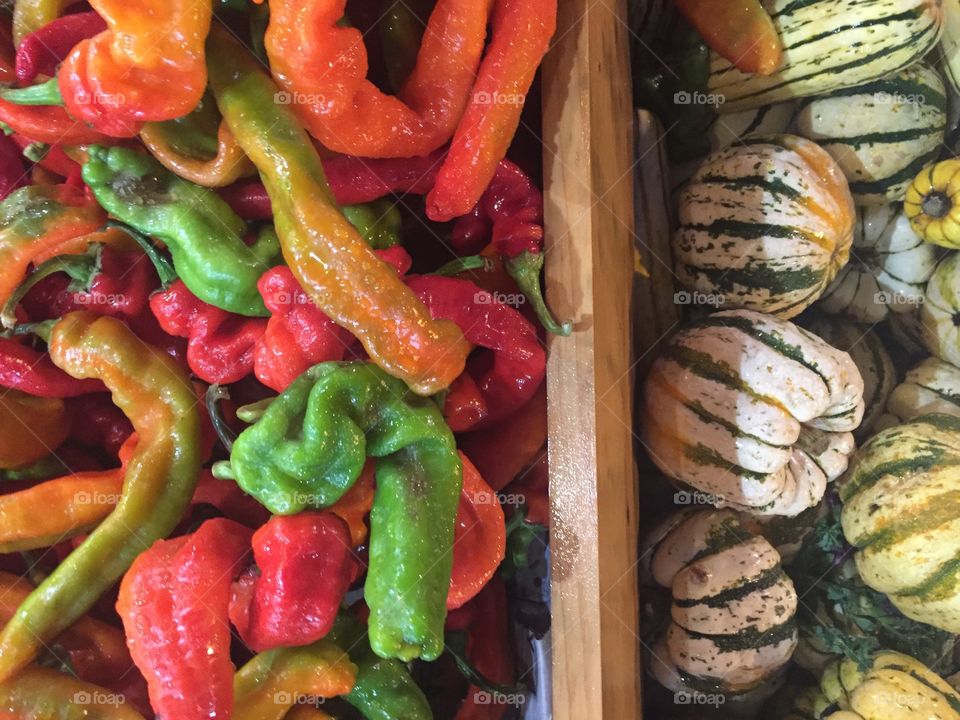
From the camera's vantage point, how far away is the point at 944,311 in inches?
71.2

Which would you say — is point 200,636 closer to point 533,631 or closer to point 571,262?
point 533,631

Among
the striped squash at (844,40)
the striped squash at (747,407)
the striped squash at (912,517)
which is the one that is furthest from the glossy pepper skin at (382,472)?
the striped squash at (844,40)

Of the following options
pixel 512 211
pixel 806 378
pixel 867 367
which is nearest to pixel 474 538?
pixel 512 211

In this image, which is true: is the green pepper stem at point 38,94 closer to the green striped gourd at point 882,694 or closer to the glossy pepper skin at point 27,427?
the glossy pepper skin at point 27,427

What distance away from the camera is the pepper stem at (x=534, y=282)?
1.23 metres

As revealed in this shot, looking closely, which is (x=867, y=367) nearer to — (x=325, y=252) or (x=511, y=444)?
(x=511, y=444)

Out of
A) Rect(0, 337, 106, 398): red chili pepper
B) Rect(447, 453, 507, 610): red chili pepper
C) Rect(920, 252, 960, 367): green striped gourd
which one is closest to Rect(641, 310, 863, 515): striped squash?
Rect(920, 252, 960, 367): green striped gourd

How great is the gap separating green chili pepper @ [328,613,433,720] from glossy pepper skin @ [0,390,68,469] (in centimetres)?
72

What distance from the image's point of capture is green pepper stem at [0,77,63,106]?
3.77 feet

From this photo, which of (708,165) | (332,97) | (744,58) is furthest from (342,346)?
(744,58)

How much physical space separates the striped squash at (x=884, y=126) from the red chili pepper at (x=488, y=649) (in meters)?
1.36

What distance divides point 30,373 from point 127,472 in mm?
318

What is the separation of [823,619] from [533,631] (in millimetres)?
864

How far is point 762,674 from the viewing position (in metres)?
1.71
